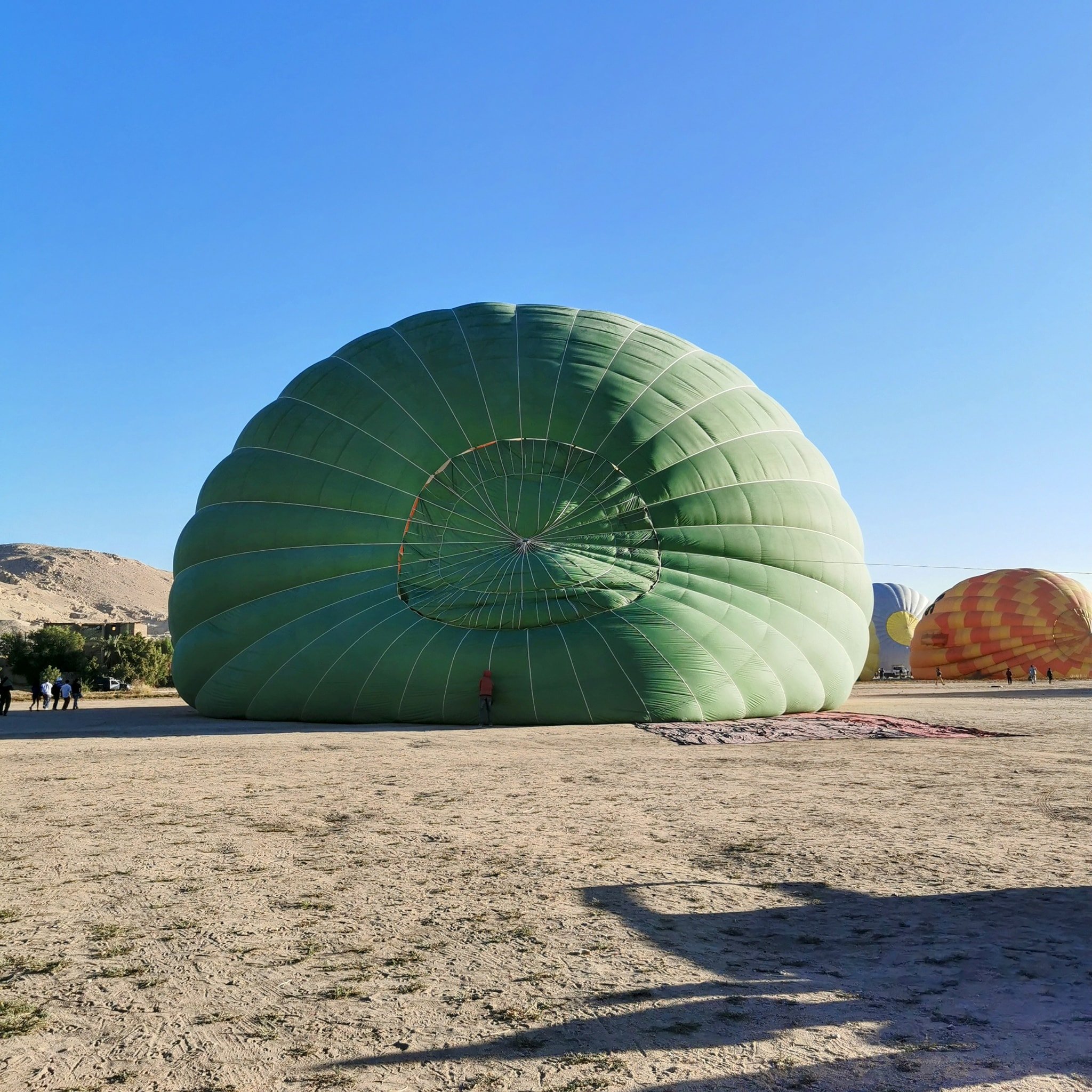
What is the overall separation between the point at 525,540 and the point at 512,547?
0.21 meters

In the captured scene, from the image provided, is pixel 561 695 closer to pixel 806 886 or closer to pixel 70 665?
pixel 806 886

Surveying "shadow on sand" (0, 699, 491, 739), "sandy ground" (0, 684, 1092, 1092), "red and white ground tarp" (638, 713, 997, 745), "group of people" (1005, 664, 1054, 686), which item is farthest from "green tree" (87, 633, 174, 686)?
"sandy ground" (0, 684, 1092, 1092)

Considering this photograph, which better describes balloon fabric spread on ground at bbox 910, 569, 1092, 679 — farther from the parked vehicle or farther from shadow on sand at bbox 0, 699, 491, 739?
the parked vehicle

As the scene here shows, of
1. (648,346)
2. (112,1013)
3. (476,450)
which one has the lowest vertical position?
(112,1013)

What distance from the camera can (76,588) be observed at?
3949 inches

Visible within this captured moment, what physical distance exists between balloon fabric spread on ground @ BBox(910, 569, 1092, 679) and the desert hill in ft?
194

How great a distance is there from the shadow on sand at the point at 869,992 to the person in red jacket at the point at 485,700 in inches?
342

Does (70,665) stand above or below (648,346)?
below

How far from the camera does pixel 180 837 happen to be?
5.63 m

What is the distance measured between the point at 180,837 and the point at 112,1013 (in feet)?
8.82

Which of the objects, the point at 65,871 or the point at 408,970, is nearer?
the point at 408,970

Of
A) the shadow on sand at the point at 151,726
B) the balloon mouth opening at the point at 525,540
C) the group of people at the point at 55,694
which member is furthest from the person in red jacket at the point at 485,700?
the group of people at the point at 55,694

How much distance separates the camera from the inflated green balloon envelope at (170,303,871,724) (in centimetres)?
1348

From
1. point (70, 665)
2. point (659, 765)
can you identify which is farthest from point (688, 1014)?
point (70, 665)
